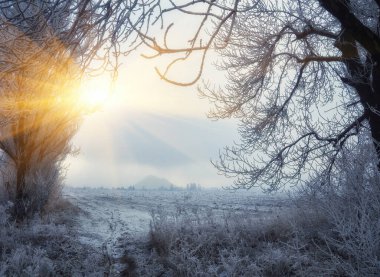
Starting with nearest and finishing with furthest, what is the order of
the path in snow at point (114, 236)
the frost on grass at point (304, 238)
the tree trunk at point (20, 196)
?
the frost on grass at point (304, 238) → the path in snow at point (114, 236) → the tree trunk at point (20, 196)

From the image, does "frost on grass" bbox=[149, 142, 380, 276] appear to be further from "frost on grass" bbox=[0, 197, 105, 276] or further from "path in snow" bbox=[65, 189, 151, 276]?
"frost on grass" bbox=[0, 197, 105, 276]

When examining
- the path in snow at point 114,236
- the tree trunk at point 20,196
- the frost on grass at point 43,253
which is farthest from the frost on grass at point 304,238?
the tree trunk at point 20,196

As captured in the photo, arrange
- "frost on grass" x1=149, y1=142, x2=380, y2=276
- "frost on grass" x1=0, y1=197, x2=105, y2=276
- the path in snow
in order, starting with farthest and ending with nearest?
the path in snow < "frost on grass" x1=0, y1=197, x2=105, y2=276 < "frost on grass" x1=149, y1=142, x2=380, y2=276

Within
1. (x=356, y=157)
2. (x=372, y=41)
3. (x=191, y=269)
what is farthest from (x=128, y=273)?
(x=372, y=41)

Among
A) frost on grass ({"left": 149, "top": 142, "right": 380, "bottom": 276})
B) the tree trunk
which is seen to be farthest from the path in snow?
the tree trunk

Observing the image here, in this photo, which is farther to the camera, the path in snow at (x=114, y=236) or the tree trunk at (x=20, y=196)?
the tree trunk at (x=20, y=196)

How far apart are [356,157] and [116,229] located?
8386 millimetres

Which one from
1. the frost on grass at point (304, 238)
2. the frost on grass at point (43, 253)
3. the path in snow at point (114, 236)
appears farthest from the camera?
the path in snow at point (114, 236)

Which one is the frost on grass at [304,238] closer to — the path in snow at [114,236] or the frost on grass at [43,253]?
the path in snow at [114,236]

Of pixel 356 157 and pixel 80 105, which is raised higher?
pixel 80 105

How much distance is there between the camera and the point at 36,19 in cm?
327

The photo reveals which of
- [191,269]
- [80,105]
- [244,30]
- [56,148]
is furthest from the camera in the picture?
[56,148]

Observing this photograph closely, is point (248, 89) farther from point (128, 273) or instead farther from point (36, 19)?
point (36, 19)

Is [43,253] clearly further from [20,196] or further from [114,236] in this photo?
[20,196]
